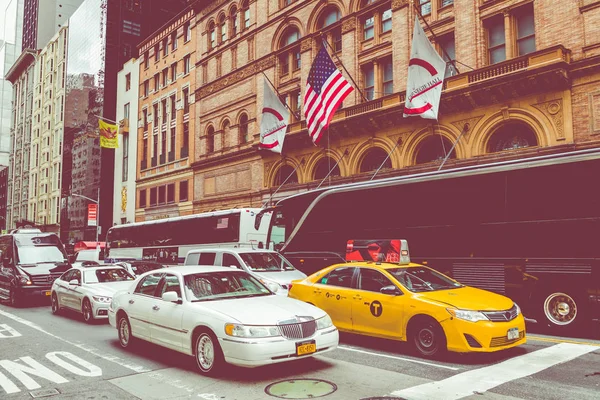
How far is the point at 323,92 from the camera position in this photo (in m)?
20.7

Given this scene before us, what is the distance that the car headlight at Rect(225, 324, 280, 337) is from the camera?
269 inches

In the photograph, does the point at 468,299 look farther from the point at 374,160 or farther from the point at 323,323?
the point at 374,160

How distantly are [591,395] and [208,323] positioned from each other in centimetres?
489

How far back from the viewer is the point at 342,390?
21.1 feet

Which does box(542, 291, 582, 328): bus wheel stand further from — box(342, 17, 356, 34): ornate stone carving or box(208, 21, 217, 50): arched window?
box(208, 21, 217, 50): arched window

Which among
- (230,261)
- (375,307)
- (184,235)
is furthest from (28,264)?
(375,307)

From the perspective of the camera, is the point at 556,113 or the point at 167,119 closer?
the point at 556,113

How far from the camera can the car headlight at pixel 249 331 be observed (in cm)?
682

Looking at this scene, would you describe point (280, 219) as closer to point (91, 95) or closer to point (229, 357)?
point (229, 357)

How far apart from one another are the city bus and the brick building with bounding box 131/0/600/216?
8170 millimetres

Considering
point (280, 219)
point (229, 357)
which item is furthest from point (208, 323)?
point (280, 219)

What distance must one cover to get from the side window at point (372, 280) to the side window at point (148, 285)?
12.0 ft

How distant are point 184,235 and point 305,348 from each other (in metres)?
20.2

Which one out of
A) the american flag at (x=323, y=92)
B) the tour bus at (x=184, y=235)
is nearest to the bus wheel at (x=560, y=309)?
the tour bus at (x=184, y=235)
